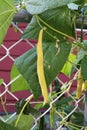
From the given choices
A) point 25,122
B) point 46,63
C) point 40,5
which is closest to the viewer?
point 40,5

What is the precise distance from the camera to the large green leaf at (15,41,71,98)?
60cm

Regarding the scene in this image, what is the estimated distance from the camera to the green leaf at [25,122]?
719 millimetres

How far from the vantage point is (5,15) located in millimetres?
556

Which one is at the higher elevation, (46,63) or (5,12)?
(5,12)

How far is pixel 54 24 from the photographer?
2.07ft

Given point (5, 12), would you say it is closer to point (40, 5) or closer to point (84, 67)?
point (40, 5)

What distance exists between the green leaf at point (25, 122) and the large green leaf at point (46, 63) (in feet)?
0.47

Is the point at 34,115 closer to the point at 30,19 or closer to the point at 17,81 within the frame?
the point at 17,81

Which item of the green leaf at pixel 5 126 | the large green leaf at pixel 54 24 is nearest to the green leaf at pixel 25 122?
the green leaf at pixel 5 126

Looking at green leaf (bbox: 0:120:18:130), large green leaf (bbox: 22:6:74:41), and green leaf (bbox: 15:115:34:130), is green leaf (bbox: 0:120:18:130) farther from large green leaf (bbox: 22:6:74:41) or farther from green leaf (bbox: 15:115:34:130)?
large green leaf (bbox: 22:6:74:41)

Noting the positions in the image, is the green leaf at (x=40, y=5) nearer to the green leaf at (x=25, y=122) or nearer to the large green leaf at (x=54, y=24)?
the large green leaf at (x=54, y=24)

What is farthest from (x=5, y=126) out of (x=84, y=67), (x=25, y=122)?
(x=84, y=67)

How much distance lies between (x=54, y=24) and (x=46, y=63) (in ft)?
0.24

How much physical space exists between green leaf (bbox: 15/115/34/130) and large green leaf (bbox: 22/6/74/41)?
181 millimetres
